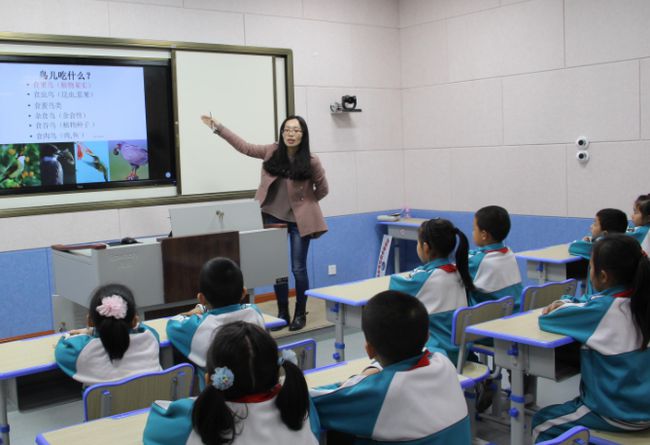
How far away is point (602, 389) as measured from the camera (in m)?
2.52

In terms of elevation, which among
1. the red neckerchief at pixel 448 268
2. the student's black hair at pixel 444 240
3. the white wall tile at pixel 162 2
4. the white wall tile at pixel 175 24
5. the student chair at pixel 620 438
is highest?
the white wall tile at pixel 162 2

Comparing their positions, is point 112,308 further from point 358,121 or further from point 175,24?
point 358,121

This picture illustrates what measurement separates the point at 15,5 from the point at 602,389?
14.6ft

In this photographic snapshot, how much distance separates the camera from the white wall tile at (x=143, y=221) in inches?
220

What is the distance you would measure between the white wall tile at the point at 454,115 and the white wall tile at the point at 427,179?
10cm

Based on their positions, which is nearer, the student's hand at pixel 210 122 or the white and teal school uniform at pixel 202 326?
the white and teal school uniform at pixel 202 326

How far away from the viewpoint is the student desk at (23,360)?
259cm

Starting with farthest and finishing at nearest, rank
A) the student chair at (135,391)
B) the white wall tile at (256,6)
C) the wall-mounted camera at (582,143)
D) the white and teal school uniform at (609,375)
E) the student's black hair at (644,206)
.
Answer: the white wall tile at (256,6), the wall-mounted camera at (582,143), the student's black hair at (644,206), the white and teal school uniform at (609,375), the student chair at (135,391)

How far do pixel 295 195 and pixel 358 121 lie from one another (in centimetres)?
201

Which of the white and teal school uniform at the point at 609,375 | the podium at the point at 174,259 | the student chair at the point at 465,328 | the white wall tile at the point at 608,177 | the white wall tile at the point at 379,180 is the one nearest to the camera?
the white and teal school uniform at the point at 609,375

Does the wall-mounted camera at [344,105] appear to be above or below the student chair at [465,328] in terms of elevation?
above

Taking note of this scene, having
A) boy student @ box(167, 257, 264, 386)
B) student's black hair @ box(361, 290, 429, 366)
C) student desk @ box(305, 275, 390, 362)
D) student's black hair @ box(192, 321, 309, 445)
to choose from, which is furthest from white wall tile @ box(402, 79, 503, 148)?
student's black hair @ box(192, 321, 309, 445)

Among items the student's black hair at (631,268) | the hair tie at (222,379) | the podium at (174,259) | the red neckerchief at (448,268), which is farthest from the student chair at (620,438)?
the podium at (174,259)

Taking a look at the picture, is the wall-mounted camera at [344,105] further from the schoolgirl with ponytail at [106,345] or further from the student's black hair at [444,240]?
the schoolgirl with ponytail at [106,345]
